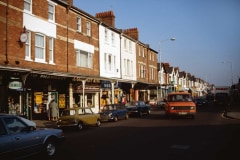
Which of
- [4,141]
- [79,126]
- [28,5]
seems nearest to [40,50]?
[28,5]

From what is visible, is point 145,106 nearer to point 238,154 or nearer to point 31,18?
point 31,18

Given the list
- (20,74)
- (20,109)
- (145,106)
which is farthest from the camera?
(145,106)

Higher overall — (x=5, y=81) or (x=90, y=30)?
(x=90, y=30)

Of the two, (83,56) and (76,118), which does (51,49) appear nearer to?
(83,56)

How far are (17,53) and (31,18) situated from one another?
3.06 meters

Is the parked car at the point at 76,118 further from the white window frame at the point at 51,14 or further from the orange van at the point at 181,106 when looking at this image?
the white window frame at the point at 51,14

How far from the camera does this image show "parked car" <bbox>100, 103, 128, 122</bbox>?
21.5 meters

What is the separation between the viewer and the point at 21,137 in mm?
7762

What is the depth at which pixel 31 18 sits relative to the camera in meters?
20.1

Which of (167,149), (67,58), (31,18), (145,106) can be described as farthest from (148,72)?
(167,149)

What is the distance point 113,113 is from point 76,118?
567 cm

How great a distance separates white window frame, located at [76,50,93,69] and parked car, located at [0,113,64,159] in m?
17.0

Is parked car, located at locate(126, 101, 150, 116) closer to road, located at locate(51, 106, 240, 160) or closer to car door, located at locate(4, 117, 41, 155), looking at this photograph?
road, located at locate(51, 106, 240, 160)

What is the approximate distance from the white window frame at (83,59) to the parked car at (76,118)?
8.86 metres
